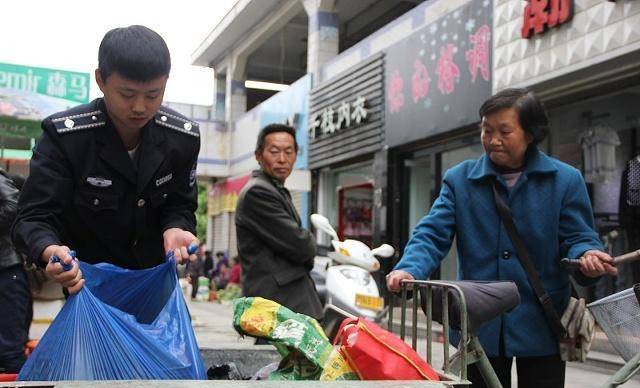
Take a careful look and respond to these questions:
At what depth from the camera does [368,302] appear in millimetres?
7055

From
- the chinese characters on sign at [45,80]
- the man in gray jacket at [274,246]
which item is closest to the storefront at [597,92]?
the man in gray jacket at [274,246]

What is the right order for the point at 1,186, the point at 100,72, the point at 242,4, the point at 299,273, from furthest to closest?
1. the point at 242,4
2. the point at 1,186
3. the point at 299,273
4. the point at 100,72

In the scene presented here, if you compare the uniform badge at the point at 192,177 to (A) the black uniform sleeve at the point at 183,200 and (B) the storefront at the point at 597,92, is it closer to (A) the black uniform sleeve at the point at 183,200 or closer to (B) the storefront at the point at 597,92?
(A) the black uniform sleeve at the point at 183,200

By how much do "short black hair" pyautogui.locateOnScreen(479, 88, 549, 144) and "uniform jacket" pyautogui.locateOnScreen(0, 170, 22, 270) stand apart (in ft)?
9.49

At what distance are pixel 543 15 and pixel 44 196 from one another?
21.5 ft

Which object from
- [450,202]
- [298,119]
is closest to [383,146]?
[298,119]

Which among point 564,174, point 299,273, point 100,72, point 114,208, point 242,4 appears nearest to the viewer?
point 100,72

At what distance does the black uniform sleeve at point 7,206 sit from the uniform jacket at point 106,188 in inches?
76.6

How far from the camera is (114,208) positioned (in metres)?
2.18

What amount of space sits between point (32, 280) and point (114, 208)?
2843 mm

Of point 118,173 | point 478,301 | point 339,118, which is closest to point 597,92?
point 478,301

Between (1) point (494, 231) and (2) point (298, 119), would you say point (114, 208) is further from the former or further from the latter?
(2) point (298, 119)

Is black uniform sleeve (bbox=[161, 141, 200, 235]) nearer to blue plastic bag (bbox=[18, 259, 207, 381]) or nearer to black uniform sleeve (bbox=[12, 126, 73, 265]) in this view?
black uniform sleeve (bbox=[12, 126, 73, 265])

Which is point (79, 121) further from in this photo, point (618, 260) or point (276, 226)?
point (618, 260)
